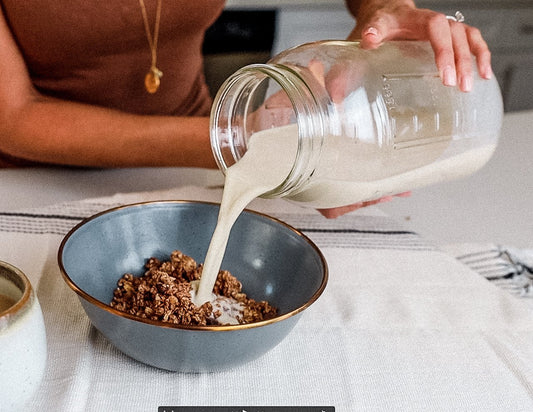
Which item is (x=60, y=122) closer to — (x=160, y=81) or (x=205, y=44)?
(x=160, y=81)

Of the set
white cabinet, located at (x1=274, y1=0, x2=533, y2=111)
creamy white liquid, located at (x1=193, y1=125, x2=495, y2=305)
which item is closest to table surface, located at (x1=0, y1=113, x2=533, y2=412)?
creamy white liquid, located at (x1=193, y1=125, x2=495, y2=305)

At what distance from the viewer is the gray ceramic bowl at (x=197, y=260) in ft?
1.73

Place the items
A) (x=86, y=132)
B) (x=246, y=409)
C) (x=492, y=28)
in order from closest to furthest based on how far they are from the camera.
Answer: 1. (x=246, y=409)
2. (x=86, y=132)
3. (x=492, y=28)

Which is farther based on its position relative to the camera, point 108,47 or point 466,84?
point 108,47

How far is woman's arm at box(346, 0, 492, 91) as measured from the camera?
68cm

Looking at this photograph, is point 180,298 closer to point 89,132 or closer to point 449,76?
point 449,76

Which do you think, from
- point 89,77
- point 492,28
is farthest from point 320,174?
point 492,28

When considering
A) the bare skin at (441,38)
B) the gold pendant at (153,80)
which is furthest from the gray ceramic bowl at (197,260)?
the gold pendant at (153,80)

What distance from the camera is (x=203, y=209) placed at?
0.73m

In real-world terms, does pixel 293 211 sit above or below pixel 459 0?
above

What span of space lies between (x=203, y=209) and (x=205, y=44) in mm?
1489

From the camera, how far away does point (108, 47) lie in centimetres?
103

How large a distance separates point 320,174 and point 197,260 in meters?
0.21

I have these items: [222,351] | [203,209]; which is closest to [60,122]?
[203,209]
